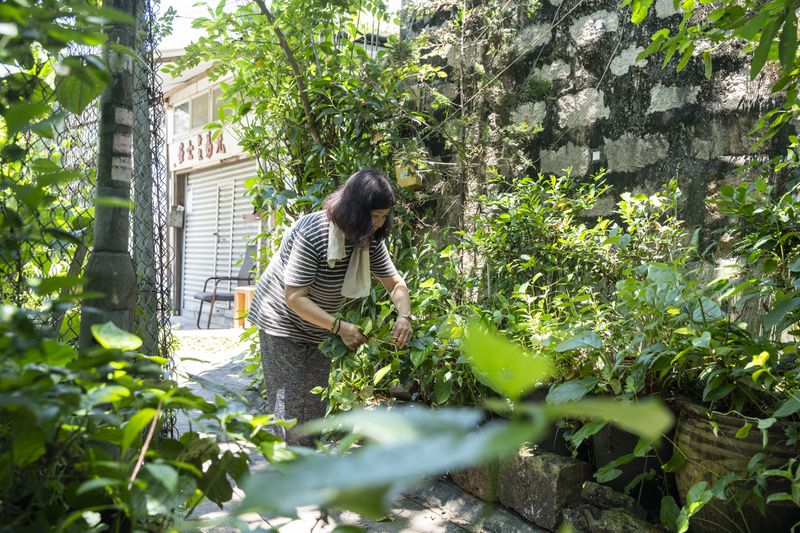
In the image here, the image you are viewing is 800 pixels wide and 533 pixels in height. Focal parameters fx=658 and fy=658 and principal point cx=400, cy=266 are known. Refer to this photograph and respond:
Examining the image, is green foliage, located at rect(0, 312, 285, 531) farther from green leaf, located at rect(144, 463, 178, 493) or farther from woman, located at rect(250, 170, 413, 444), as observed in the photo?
woman, located at rect(250, 170, 413, 444)

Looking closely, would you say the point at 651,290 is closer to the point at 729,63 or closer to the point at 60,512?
the point at 729,63

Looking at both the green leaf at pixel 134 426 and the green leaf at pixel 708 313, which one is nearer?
the green leaf at pixel 134 426

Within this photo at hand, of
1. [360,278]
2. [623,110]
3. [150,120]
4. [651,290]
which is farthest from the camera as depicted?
[623,110]

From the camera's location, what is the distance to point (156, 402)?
82 centimetres

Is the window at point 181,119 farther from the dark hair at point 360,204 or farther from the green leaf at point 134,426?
the green leaf at point 134,426

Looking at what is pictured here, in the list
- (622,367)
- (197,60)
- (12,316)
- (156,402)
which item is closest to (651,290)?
(622,367)

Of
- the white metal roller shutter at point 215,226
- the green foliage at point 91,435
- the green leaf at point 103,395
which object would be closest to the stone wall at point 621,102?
the green foliage at point 91,435

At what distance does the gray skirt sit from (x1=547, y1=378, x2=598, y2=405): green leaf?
111 centimetres

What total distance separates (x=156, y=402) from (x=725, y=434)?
199 cm

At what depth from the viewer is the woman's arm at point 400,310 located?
304cm

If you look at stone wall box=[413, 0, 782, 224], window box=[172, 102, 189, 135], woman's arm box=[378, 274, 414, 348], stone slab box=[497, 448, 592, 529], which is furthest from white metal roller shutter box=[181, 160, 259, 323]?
stone slab box=[497, 448, 592, 529]

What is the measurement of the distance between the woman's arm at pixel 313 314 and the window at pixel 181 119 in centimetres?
1172

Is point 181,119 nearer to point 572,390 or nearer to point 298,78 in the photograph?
point 298,78

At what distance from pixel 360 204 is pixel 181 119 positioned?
1227 cm
